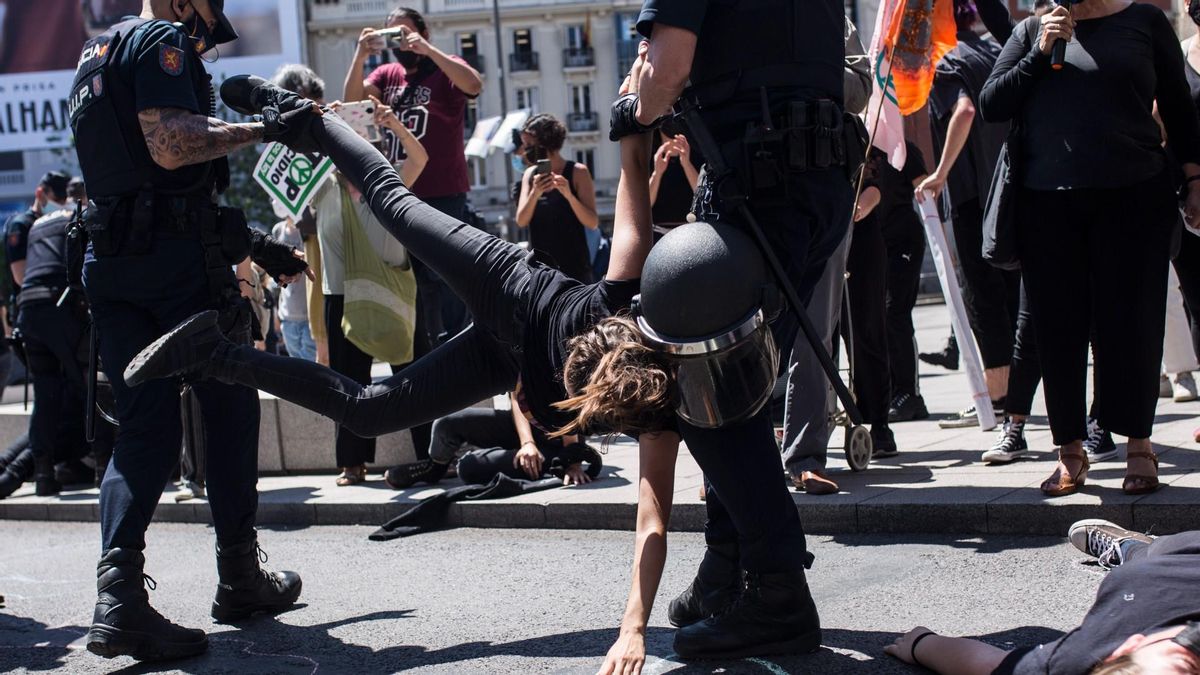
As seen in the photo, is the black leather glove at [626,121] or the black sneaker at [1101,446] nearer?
the black leather glove at [626,121]

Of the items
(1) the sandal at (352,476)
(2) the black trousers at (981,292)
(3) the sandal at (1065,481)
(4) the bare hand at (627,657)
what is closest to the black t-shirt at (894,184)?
(2) the black trousers at (981,292)

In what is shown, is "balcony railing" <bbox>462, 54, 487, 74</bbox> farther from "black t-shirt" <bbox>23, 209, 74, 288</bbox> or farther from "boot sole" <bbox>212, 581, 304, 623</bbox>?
"boot sole" <bbox>212, 581, 304, 623</bbox>

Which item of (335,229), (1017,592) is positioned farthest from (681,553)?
(335,229)

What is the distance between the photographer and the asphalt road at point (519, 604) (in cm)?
411

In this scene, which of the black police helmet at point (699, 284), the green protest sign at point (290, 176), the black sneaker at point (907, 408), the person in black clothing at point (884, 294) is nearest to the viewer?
the black police helmet at point (699, 284)

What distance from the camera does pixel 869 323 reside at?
7234 mm

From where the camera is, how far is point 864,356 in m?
7.19

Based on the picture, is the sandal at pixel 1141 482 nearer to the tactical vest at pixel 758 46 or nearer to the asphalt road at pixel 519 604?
the asphalt road at pixel 519 604

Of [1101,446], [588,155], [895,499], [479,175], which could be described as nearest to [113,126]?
[895,499]

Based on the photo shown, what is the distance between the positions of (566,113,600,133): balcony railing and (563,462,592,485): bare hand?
65.7 meters

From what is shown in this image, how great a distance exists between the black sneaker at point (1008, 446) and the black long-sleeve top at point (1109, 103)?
4.55 feet

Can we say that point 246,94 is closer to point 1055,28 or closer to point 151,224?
point 151,224

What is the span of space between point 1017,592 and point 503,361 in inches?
68.5

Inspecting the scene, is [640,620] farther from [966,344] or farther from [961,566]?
[966,344]
